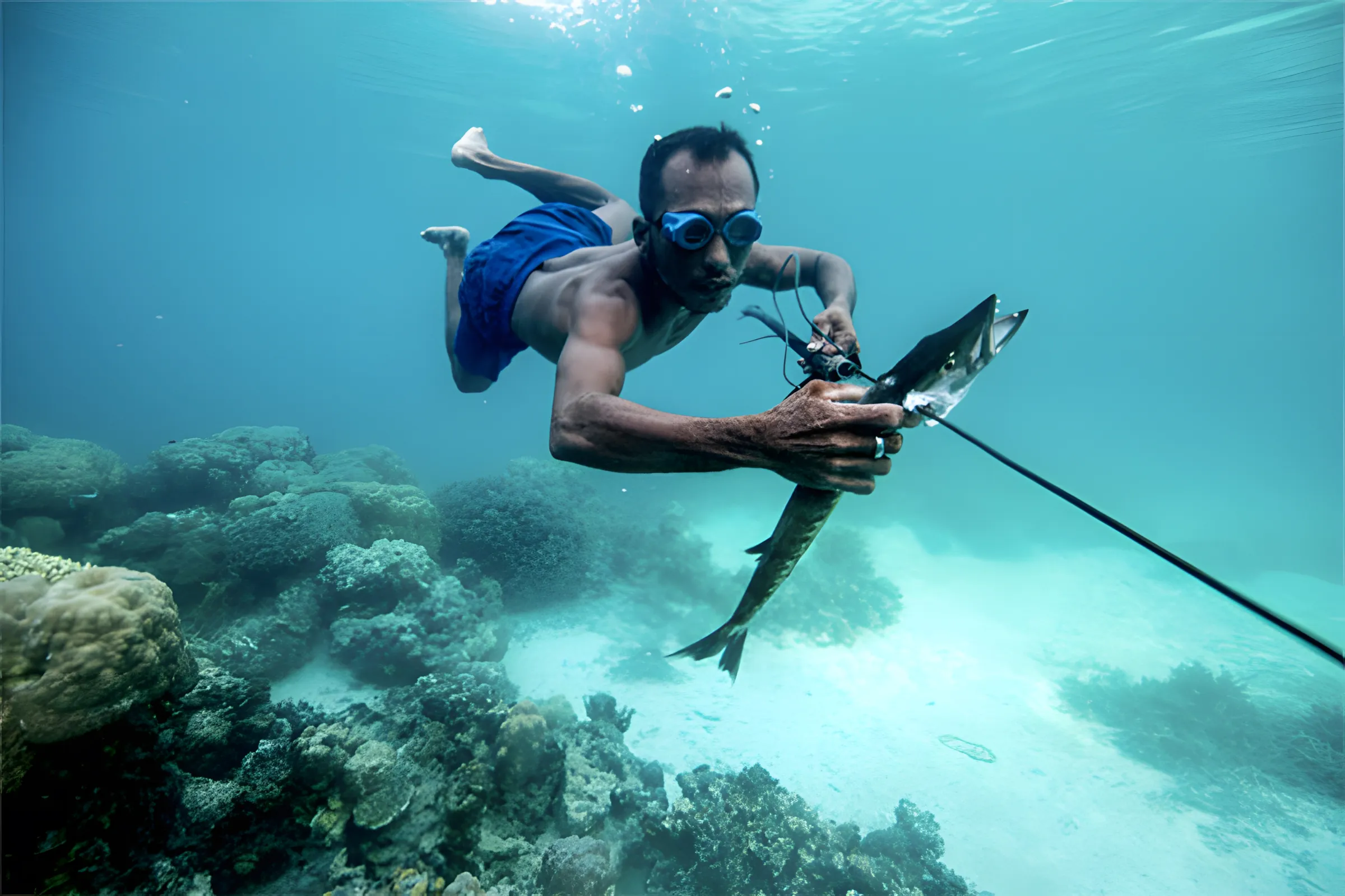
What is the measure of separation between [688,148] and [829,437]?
2.04 metres

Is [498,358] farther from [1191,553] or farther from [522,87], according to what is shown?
[1191,553]

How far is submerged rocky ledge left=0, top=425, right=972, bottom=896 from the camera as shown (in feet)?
8.59

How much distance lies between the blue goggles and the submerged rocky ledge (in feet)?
12.1

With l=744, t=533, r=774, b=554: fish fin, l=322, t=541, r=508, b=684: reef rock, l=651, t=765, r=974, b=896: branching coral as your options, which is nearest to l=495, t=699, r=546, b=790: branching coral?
l=651, t=765, r=974, b=896: branching coral

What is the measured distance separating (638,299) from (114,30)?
3709 cm

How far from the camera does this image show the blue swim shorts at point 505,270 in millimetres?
3623

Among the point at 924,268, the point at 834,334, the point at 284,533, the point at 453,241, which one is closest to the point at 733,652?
the point at 834,334

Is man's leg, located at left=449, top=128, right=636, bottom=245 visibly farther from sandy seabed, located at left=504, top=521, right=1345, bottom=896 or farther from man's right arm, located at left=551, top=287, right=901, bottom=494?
sandy seabed, located at left=504, top=521, right=1345, bottom=896

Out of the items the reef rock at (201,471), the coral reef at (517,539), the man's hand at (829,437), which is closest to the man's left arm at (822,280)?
the man's hand at (829,437)

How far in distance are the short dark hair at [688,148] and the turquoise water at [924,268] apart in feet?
15.3

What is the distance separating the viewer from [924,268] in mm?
65750

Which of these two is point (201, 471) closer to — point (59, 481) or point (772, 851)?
point (59, 481)

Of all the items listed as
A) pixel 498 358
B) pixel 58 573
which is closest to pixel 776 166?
pixel 498 358

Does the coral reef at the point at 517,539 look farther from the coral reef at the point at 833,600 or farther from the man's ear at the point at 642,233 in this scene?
the man's ear at the point at 642,233
